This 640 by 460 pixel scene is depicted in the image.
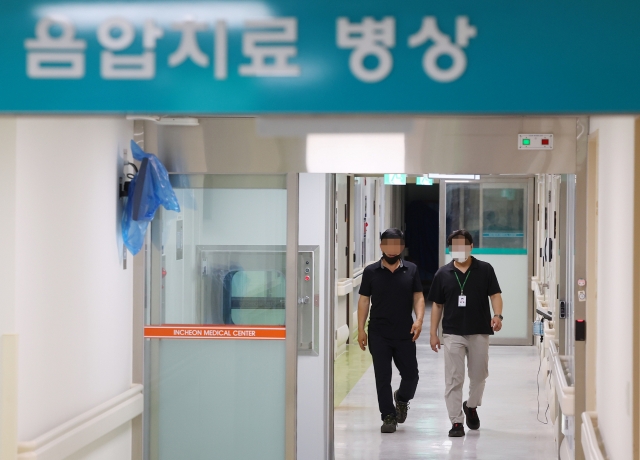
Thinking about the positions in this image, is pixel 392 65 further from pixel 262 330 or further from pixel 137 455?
pixel 137 455

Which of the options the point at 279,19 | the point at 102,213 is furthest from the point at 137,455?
the point at 279,19

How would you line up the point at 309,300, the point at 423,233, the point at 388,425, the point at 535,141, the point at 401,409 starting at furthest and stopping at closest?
the point at 423,233 → the point at 401,409 → the point at 388,425 → the point at 309,300 → the point at 535,141

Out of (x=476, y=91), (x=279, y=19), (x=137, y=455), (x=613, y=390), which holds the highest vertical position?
(x=279, y=19)

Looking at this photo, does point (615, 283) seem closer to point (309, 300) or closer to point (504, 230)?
point (309, 300)

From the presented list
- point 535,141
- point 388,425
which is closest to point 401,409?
point 388,425

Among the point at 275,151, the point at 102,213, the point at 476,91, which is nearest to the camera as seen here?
the point at 476,91

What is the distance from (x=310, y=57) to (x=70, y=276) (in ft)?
8.61

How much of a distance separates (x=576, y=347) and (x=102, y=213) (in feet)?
8.99

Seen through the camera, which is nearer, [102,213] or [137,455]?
[102,213]

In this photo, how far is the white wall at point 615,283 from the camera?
119 inches

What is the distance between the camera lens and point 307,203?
5.52 m

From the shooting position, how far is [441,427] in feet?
23.2

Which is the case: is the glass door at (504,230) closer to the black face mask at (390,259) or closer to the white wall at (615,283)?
the black face mask at (390,259)

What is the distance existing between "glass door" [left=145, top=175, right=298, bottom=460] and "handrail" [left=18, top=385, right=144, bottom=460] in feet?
0.94
